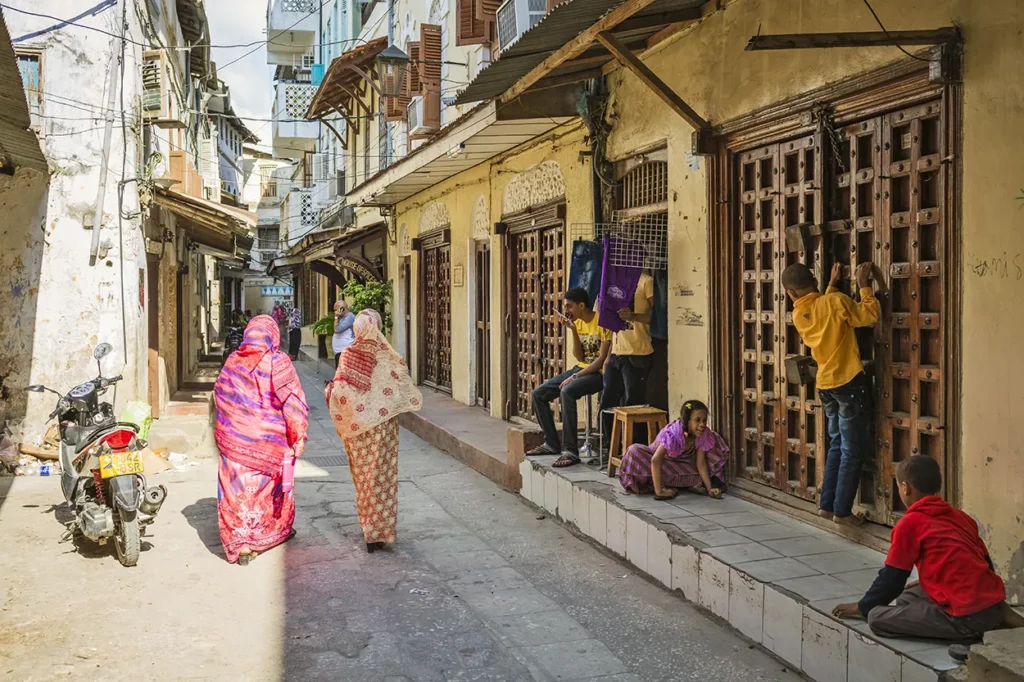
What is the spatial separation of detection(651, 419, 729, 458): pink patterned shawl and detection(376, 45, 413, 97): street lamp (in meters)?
10.3

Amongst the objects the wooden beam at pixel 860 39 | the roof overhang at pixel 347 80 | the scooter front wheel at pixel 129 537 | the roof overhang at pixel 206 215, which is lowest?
the scooter front wheel at pixel 129 537

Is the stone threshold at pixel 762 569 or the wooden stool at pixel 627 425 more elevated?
the wooden stool at pixel 627 425

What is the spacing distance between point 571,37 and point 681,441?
2990 mm

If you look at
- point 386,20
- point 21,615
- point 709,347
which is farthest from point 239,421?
point 386,20

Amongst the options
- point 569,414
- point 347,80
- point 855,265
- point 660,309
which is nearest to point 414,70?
point 347,80

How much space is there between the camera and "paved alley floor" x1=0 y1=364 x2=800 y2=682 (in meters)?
4.31

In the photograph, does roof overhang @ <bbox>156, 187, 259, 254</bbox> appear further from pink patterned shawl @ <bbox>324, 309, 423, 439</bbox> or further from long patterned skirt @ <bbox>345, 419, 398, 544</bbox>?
long patterned skirt @ <bbox>345, 419, 398, 544</bbox>

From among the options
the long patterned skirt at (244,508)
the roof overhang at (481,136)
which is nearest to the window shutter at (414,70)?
the roof overhang at (481,136)

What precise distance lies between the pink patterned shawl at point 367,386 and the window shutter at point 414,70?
8.84 metres

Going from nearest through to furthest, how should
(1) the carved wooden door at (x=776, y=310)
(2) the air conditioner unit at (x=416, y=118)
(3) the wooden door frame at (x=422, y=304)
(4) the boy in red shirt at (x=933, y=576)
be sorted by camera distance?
(4) the boy in red shirt at (x=933, y=576) → (1) the carved wooden door at (x=776, y=310) → (2) the air conditioner unit at (x=416, y=118) → (3) the wooden door frame at (x=422, y=304)

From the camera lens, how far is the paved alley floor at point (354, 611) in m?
4.31

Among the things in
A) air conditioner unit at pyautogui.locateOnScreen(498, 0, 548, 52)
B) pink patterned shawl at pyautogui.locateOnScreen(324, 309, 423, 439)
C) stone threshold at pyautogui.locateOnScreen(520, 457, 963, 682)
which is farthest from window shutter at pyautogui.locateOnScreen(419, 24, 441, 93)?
stone threshold at pyautogui.locateOnScreen(520, 457, 963, 682)

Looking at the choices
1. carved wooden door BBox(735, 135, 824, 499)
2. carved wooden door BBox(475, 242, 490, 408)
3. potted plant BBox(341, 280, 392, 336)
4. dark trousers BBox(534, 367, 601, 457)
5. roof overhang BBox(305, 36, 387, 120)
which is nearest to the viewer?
carved wooden door BBox(735, 135, 824, 499)

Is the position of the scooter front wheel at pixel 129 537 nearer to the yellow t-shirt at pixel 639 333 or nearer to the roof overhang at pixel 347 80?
the yellow t-shirt at pixel 639 333
